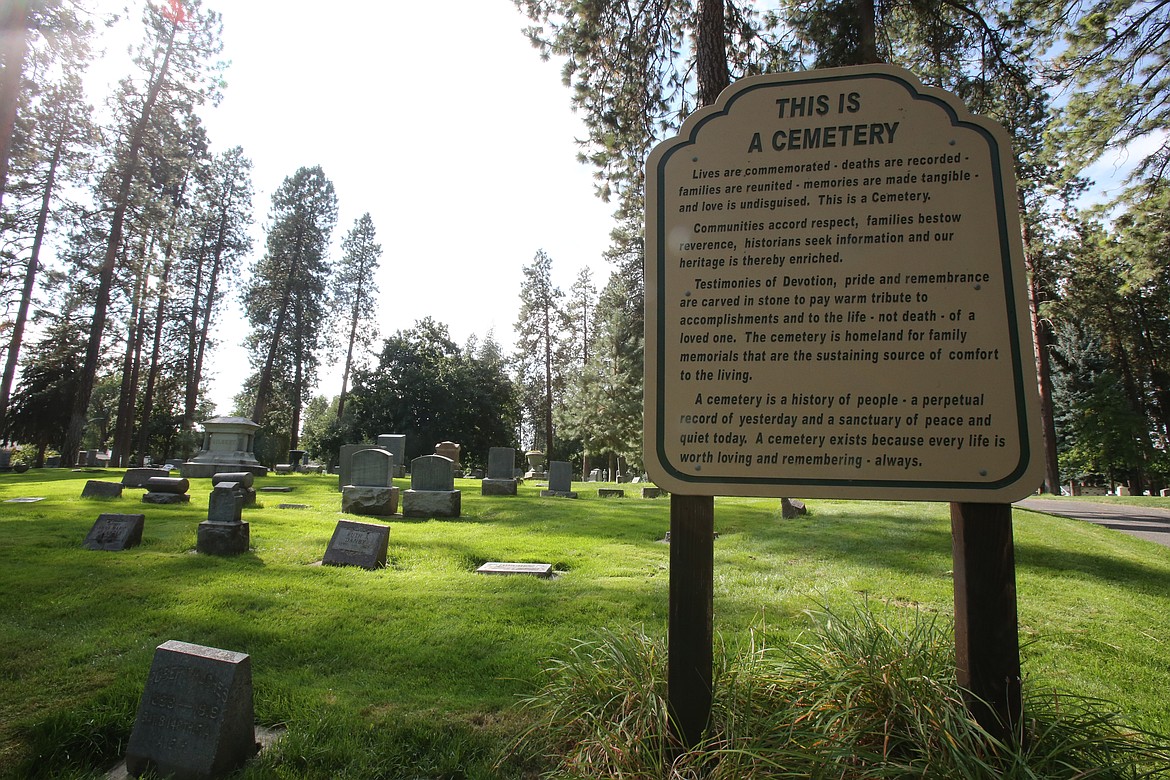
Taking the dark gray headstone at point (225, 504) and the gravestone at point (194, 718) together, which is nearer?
the gravestone at point (194, 718)

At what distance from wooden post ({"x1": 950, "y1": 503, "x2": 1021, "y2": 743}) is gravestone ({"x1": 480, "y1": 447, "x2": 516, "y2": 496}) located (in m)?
16.1

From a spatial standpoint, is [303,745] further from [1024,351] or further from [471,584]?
[1024,351]

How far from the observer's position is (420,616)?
5.08m

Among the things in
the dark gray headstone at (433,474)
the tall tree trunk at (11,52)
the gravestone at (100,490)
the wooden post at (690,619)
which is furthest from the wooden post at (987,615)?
the tall tree trunk at (11,52)

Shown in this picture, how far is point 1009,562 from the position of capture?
2.29 m

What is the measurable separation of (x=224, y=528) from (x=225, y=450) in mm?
16293

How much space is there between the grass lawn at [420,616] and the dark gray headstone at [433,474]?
2.19 meters

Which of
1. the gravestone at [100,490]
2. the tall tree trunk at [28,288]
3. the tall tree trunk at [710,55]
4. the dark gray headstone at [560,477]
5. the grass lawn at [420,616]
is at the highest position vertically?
the tall tree trunk at [28,288]

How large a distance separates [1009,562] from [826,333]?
3.85 ft

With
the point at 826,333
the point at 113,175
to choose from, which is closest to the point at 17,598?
the point at 826,333

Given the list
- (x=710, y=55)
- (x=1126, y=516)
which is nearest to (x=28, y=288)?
(x=710, y=55)

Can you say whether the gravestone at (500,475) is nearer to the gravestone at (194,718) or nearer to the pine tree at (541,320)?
the gravestone at (194,718)

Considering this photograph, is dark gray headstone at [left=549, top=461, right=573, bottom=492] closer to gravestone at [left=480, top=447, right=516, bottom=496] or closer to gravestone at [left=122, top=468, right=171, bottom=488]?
gravestone at [left=480, top=447, right=516, bottom=496]

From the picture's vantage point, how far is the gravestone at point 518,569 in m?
6.94
